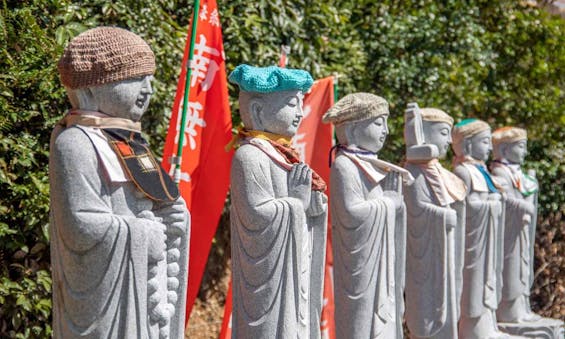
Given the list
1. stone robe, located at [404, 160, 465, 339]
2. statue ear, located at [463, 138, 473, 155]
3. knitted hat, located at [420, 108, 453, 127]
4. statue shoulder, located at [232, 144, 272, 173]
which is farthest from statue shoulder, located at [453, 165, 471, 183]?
statue shoulder, located at [232, 144, 272, 173]

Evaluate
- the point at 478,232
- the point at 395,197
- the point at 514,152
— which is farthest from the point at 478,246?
the point at 395,197

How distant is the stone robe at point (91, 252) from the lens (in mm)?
4141

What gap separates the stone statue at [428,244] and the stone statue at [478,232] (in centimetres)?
83

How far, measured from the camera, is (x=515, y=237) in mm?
9195

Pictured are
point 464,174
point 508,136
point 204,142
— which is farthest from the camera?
point 508,136

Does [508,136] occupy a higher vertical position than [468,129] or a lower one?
lower

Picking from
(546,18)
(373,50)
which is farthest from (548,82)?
(373,50)

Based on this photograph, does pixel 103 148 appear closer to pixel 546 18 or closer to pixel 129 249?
pixel 129 249

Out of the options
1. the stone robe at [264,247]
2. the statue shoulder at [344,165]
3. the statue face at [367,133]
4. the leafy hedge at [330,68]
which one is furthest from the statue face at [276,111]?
the leafy hedge at [330,68]

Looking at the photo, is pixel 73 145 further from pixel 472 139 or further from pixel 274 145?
pixel 472 139

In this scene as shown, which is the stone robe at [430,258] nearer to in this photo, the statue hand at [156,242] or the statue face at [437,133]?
the statue face at [437,133]

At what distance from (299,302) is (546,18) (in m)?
8.04

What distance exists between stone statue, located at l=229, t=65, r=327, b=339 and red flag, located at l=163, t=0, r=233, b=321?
4.47ft

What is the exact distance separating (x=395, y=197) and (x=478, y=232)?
1961mm
